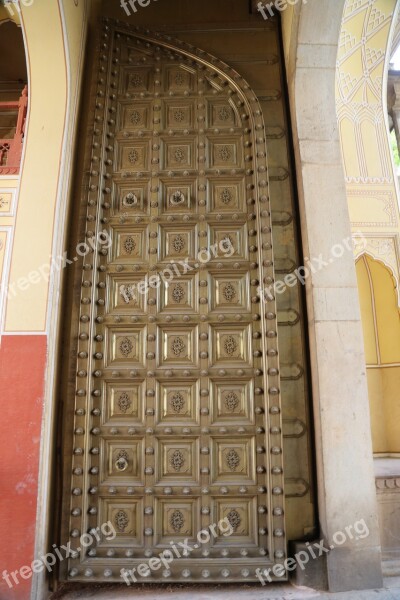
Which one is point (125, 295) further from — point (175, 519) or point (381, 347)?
point (381, 347)

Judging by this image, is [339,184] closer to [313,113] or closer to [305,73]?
[313,113]

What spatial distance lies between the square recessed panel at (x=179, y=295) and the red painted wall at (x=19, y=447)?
0.81 m

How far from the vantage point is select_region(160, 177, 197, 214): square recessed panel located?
316 cm

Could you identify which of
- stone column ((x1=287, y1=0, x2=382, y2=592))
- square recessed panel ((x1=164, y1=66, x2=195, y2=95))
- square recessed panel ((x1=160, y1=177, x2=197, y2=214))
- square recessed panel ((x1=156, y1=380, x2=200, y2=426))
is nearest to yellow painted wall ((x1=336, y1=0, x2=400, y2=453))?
stone column ((x1=287, y1=0, x2=382, y2=592))

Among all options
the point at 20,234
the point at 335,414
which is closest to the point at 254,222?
the point at 335,414

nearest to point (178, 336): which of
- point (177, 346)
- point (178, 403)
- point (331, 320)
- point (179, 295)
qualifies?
point (177, 346)

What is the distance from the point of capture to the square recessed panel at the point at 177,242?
3.06 m

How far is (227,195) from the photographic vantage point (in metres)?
3.19

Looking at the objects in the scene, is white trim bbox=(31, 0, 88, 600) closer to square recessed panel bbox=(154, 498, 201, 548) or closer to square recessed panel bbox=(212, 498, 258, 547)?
square recessed panel bbox=(154, 498, 201, 548)

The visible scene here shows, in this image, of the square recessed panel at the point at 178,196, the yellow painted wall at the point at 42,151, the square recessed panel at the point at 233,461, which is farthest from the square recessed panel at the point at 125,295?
the square recessed panel at the point at 233,461

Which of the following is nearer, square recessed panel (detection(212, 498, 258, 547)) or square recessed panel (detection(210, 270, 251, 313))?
Result: square recessed panel (detection(212, 498, 258, 547))

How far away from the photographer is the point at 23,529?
7.81ft

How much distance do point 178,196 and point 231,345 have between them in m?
1.15

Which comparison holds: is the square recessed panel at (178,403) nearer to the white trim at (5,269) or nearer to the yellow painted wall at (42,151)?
the yellow painted wall at (42,151)
